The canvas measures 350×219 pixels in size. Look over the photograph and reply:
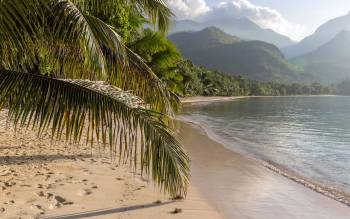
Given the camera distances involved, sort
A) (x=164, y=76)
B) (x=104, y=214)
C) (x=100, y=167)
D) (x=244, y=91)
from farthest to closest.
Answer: (x=244, y=91)
(x=164, y=76)
(x=100, y=167)
(x=104, y=214)

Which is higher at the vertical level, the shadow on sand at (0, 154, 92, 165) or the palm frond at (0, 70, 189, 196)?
the palm frond at (0, 70, 189, 196)

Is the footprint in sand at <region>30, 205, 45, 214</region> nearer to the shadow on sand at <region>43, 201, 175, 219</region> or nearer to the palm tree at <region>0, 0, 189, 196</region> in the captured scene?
the shadow on sand at <region>43, 201, 175, 219</region>

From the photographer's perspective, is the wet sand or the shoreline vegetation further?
the wet sand

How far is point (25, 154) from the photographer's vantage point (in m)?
10.6

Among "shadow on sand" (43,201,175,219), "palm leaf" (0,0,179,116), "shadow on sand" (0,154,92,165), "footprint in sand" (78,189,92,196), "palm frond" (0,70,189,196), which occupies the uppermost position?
"palm leaf" (0,0,179,116)

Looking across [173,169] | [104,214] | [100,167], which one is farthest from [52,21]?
[100,167]

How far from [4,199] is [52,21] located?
3.47m

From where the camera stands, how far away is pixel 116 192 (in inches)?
320

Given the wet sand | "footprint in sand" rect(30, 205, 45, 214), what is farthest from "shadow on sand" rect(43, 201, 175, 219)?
the wet sand

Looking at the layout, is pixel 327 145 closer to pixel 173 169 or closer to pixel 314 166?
pixel 314 166

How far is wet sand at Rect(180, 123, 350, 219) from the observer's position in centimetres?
860

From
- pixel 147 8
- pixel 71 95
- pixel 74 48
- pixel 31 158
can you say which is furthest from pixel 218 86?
pixel 71 95

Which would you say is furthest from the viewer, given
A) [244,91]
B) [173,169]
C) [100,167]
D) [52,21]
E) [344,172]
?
[244,91]

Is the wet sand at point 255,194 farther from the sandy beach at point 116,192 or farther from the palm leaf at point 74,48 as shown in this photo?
the palm leaf at point 74,48
